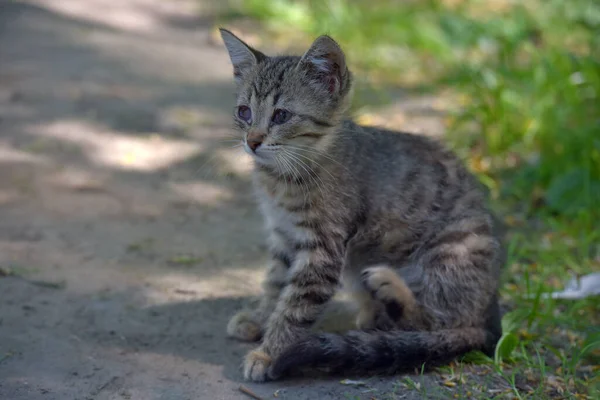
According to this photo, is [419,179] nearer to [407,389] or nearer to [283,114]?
[283,114]

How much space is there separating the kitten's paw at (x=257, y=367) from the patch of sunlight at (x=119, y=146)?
2634 mm

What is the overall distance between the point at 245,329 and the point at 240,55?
143cm

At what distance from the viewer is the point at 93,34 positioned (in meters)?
8.25

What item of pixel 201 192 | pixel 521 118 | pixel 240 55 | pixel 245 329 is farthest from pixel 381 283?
pixel 521 118

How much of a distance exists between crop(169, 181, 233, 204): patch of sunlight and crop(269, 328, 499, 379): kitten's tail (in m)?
2.31

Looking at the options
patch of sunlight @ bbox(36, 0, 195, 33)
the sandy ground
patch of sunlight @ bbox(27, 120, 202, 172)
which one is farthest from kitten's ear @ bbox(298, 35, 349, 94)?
patch of sunlight @ bbox(36, 0, 195, 33)

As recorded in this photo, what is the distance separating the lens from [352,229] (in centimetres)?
370

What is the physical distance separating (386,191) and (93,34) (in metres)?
5.49

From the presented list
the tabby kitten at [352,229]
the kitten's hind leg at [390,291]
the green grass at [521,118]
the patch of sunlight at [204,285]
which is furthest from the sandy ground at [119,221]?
the green grass at [521,118]

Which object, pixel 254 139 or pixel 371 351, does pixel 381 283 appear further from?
pixel 254 139

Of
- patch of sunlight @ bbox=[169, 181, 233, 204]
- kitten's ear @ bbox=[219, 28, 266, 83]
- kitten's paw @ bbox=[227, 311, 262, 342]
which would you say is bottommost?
kitten's paw @ bbox=[227, 311, 262, 342]

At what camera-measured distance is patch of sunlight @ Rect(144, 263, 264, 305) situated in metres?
4.23

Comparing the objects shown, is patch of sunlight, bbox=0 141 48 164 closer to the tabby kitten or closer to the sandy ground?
the sandy ground

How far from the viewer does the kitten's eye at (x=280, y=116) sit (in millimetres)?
3635
